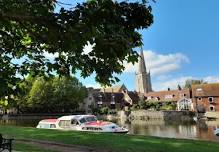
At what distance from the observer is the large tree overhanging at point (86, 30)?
259 inches

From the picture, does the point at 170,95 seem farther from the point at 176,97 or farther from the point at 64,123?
the point at 64,123

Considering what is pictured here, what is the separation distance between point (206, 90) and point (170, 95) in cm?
2162

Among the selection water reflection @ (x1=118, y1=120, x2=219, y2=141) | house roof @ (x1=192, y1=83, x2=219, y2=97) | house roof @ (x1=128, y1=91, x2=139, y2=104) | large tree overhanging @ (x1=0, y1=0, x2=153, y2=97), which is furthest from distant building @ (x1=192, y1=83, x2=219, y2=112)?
large tree overhanging @ (x1=0, y1=0, x2=153, y2=97)

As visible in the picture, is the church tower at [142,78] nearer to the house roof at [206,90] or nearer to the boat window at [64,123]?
the house roof at [206,90]

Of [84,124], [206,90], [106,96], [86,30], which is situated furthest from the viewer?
[106,96]

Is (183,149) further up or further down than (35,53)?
further down

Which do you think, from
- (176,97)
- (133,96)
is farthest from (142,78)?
(176,97)

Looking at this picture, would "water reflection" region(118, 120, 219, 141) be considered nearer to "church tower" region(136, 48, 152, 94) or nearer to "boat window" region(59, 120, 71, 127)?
"boat window" region(59, 120, 71, 127)

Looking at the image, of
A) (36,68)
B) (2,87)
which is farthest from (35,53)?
(2,87)

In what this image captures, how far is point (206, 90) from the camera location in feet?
297

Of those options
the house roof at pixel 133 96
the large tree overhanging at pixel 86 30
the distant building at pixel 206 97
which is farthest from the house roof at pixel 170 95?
the large tree overhanging at pixel 86 30

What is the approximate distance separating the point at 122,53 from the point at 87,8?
103 cm

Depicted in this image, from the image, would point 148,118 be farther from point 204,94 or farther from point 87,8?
point 87,8

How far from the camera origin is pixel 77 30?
21.7ft
